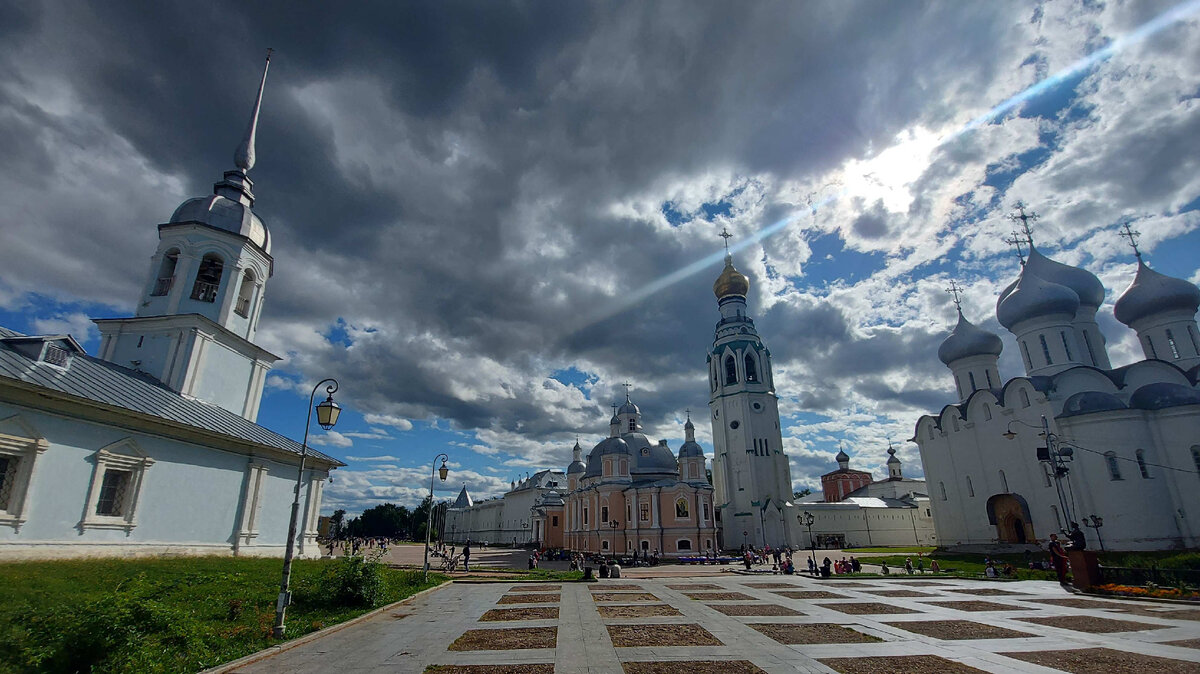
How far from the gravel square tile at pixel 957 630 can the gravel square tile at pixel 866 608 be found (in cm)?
163

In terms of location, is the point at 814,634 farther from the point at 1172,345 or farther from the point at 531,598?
the point at 1172,345

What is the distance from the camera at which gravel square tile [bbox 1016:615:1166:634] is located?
10906mm

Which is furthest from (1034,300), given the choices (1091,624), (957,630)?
(957,630)

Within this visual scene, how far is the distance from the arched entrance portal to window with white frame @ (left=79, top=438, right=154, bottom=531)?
149 feet

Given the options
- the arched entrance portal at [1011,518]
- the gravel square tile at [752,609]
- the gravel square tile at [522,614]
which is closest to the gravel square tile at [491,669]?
the gravel square tile at [522,614]

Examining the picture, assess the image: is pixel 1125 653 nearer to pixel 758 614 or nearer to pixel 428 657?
pixel 758 614

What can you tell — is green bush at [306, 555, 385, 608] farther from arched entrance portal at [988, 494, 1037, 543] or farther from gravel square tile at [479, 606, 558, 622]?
arched entrance portal at [988, 494, 1037, 543]

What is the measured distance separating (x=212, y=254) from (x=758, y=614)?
25.2 metres

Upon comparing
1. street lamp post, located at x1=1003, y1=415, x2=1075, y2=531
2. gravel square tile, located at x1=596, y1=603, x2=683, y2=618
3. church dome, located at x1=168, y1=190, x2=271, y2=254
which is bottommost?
gravel square tile, located at x1=596, y1=603, x2=683, y2=618

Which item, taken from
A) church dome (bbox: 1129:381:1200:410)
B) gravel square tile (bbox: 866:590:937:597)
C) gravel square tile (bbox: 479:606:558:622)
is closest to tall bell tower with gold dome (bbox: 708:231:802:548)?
church dome (bbox: 1129:381:1200:410)

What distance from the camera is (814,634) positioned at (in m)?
10.5

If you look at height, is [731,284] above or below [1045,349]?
above

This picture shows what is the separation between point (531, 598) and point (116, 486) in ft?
41.6

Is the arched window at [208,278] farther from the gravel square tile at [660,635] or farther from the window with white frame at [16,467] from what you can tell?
the gravel square tile at [660,635]
